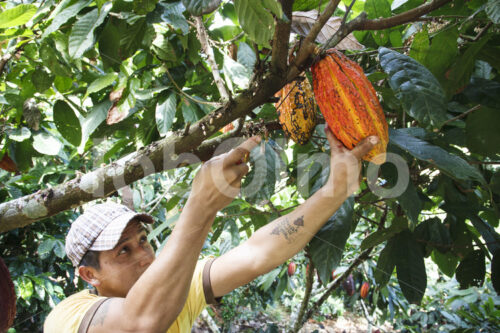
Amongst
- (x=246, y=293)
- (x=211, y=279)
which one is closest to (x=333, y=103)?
(x=211, y=279)

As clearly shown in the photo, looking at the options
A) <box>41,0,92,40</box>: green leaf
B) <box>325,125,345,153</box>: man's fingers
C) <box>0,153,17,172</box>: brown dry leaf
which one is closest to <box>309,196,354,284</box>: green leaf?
<box>325,125,345,153</box>: man's fingers

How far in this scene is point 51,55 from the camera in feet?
4.08

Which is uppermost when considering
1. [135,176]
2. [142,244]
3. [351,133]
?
[351,133]

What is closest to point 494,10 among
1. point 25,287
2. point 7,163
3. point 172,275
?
point 172,275

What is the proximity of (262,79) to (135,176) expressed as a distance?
43cm

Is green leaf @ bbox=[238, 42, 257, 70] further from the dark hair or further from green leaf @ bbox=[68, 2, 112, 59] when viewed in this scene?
the dark hair

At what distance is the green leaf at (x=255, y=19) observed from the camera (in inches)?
23.3

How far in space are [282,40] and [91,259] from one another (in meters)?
0.84

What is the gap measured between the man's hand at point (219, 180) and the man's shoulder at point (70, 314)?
440 mm

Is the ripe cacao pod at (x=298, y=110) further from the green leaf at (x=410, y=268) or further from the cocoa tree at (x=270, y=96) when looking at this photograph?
the green leaf at (x=410, y=268)

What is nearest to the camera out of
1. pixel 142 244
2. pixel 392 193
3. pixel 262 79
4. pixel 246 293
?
pixel 262 79

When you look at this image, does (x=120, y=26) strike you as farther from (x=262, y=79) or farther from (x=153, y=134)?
(x=262, y=79)

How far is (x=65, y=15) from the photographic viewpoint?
3.06 ft

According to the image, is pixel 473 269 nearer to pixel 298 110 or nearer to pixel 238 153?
pixel 298 110
